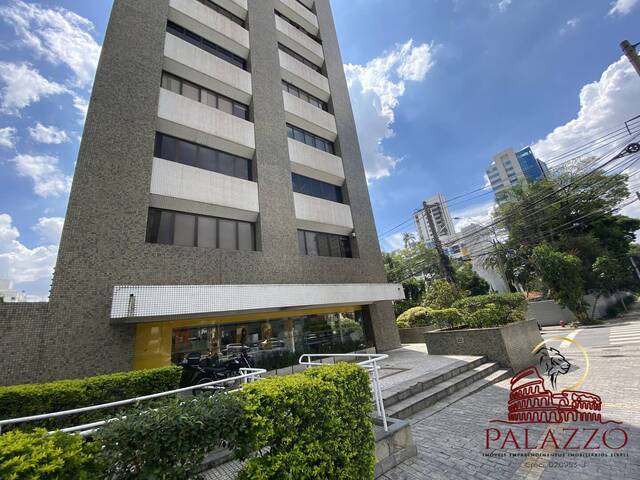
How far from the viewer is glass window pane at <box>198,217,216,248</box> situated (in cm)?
998

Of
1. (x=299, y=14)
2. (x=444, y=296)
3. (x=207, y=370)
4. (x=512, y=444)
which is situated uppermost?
(x=299, y=14)

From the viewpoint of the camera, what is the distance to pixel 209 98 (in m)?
12.1

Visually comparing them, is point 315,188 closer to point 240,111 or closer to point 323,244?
point 323,244

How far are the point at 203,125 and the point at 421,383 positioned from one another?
11726 mm

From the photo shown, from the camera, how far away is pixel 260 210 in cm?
1127

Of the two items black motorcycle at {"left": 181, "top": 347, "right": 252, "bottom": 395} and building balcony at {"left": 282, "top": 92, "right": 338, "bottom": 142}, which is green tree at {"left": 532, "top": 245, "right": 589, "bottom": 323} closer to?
building balcony at {"left": 282, "top": 92, "right": 338, "bottom": 142}

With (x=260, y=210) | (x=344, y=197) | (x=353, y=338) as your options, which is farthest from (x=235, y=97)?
(x=353, y=338)

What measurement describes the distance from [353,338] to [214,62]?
1457cm

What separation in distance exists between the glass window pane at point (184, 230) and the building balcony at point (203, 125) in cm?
342

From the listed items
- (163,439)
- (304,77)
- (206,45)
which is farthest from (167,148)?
(163,439)

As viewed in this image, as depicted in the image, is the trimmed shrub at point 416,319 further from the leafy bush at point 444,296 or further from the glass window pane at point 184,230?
the glass window pane at point 184,230

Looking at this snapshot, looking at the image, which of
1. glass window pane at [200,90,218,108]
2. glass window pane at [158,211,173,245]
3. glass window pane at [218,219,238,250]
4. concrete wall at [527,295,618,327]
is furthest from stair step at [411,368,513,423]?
concrete wall at [527,295,618,327]

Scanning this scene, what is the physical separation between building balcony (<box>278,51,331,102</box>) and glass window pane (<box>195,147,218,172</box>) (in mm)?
7732

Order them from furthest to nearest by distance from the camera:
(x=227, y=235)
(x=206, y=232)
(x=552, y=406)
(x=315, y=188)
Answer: (x=315, y=188)
(x=227, y=235)
(x=206, y=232)
(x=552, y=406)
